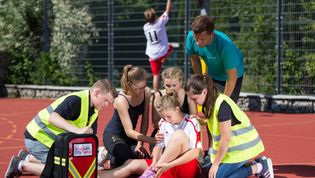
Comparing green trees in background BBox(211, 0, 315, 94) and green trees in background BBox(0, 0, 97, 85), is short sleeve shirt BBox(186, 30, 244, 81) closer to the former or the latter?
green trees in background BBox(211, 0, 315, 94)

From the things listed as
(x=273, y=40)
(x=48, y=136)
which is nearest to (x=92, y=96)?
(x=48, y=136)

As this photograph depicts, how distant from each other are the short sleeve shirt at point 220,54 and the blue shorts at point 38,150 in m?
2.18

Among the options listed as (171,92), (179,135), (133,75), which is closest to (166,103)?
(179,135)

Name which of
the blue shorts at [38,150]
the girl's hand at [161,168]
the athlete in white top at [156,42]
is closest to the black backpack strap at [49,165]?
the blue shorts at [38,150]

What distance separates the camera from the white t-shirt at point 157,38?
16.2 meters

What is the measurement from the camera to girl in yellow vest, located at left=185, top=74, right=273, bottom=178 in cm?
674

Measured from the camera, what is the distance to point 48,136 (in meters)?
7.38

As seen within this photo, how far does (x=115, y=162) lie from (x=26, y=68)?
14265mm

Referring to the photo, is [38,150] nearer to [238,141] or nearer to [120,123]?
[120,123]

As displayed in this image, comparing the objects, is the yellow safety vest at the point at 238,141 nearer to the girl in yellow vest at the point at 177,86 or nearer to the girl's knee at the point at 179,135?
the girl's knee at the point at 179,135

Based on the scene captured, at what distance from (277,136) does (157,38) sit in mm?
5348

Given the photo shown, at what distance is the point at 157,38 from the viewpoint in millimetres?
16156

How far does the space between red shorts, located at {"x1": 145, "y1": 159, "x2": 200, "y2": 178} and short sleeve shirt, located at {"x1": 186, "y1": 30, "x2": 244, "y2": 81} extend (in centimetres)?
155

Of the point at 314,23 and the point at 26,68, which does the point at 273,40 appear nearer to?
the point at 314,23
